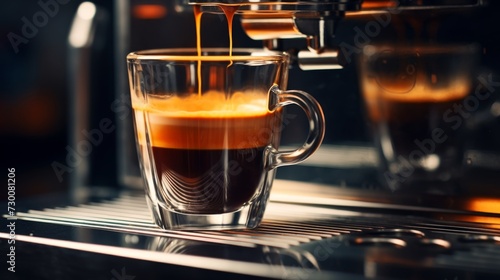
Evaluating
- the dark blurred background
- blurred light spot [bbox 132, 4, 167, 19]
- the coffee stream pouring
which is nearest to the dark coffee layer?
the coffee stream pouring

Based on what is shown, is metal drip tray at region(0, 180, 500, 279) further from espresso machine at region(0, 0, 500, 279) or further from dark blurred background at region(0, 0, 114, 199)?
dark blurred background at region(0, 0, 114, 199)

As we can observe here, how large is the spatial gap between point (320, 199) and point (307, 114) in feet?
0.49

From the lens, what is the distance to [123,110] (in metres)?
1.06

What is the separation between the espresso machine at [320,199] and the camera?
66 cm

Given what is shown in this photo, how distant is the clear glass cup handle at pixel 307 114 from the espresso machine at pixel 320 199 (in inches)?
2.3

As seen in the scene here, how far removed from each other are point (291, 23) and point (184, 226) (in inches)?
8.1

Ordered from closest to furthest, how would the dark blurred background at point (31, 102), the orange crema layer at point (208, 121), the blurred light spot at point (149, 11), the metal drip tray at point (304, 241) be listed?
the metal drip tray at point (304, 241) → the orange crema layer at point (208, 121) → the blurred light spot at point (149, 11) → the dark blurred background at point (31, 102)

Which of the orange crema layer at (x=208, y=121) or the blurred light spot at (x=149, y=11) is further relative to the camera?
the blurred light spot at (x=149, y=11)

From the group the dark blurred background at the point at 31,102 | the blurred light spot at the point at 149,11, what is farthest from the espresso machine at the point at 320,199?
the dark blurred background at the point at 31,102

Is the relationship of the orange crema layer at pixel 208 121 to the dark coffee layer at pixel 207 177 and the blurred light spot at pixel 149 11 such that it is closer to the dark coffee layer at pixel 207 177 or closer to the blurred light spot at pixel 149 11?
the dark coffee layer at pixel 207 177

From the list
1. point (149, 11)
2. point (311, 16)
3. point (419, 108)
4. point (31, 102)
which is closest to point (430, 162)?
point (419, 108)

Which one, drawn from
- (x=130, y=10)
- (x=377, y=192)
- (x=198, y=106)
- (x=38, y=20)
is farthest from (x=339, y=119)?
(x=38, y=20)

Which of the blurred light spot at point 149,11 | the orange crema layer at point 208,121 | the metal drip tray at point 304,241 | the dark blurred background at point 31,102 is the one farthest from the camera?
the dark blurred background at point 31,102

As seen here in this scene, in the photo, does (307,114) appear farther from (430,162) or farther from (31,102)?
(31,102)
